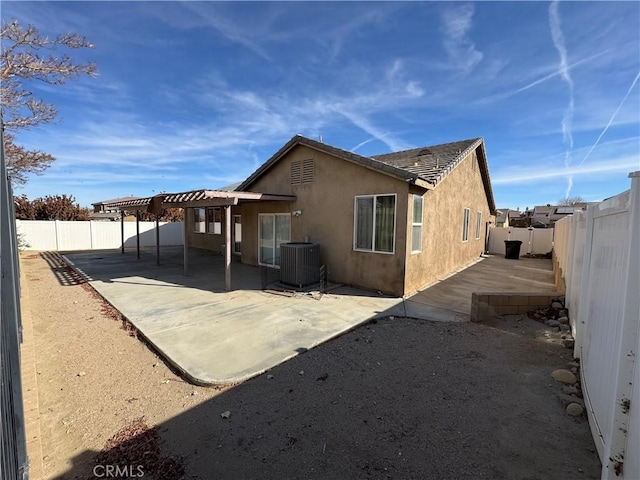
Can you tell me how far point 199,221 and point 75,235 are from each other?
27.5 ft

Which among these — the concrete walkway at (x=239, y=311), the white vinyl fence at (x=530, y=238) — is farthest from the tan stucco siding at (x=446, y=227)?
the white vinyl fence at (x=530, y=238)

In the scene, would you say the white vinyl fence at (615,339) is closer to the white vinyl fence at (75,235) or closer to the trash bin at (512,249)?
the trash bin at (512,249)

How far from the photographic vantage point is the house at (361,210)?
7.97 m

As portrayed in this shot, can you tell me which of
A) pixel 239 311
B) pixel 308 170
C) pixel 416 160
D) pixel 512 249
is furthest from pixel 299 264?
pixel 512 249

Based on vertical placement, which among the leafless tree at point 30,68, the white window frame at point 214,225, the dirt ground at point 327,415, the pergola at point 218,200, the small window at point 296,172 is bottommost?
the dirt ground at point 327,415

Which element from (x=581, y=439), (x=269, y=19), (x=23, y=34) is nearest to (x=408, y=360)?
(x=581, y=439)

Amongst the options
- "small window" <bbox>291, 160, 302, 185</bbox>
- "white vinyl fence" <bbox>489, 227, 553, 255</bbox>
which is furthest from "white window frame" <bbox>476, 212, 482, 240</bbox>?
"small window" <bbox>291, 160, 302, 185</bbox>

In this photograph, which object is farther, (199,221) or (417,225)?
(199,221)

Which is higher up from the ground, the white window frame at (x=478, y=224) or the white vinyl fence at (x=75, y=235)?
the white window frame at (x=478, y=224)

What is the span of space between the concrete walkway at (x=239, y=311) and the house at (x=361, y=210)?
0.88m

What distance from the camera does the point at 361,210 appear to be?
8.62 metres

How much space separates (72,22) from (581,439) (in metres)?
14.1

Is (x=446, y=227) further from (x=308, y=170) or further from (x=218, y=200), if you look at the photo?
(x=218, y=200)

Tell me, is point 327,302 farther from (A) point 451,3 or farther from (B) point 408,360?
(A) point 451,3
